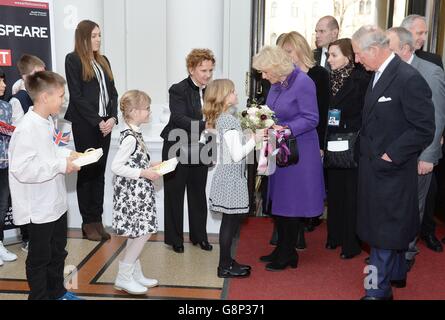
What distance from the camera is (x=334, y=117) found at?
4234mm

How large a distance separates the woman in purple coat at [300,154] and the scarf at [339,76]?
1.43ft

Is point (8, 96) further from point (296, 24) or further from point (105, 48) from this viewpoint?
point (296, 24)

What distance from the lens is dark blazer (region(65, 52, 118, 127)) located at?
4453 millimetres

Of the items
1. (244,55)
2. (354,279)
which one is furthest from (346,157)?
(244,55)

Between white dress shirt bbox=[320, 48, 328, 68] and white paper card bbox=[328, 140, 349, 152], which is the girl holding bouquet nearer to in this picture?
white paper card bbox=[328, 140, 349, 152]

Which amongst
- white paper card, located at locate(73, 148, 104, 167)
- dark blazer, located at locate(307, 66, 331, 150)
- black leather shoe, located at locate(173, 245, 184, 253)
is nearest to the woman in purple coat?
dark blazer, located at locate(307, 66, 331, 150)

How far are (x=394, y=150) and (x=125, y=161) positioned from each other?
1641mm

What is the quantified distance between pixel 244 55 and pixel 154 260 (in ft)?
7.77

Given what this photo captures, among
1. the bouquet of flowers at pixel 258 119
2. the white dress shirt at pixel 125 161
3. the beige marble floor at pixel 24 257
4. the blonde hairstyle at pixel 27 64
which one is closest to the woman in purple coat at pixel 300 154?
the bouquet of flowers at pixel 258 119

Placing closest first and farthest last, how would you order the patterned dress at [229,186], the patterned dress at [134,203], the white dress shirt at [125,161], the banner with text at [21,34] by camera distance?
1. the white dress shirt at [125,161]
2. the patterned dress at [134,203]
3. the patterned dress at [229,186]
4. the banner with text at [21,34]

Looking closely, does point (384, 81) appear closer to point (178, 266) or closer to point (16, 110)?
point (178, 266)

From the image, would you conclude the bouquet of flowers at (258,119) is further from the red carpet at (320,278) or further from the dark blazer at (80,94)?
the dark blazer at (80,94)

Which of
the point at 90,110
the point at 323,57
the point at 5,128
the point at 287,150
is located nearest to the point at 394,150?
the point at 287,150

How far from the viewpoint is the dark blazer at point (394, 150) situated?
3111mm
